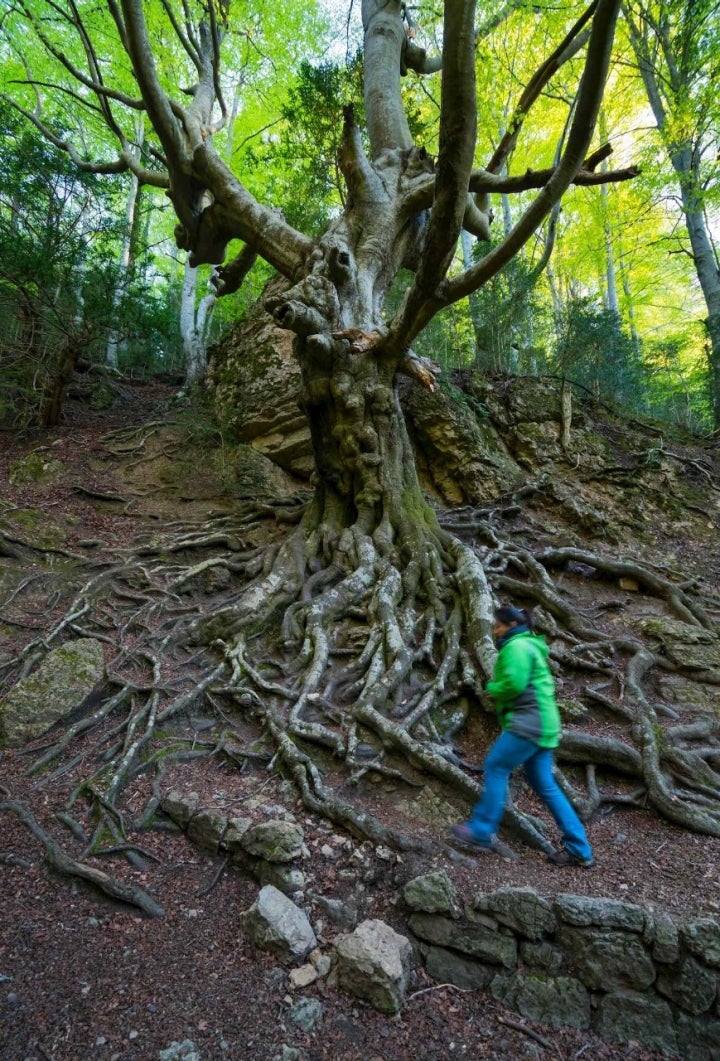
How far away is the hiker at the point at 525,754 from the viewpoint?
2920 millimetres

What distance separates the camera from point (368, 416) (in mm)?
6281

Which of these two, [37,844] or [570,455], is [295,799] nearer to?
[37,844]

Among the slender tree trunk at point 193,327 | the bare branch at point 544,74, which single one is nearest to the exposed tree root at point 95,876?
the bare branch at point 544,74

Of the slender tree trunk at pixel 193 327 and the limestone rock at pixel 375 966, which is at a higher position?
the slender tree trunk at pixel 193 327

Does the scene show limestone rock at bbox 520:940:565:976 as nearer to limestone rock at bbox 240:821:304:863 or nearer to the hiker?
the hiker

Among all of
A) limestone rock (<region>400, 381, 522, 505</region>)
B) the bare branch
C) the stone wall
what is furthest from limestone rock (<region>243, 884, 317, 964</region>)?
limestone rock (<region>400, 381, 522, 505</region>)

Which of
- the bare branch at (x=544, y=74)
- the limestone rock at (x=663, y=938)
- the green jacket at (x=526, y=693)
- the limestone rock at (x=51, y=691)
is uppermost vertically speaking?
the bare branch at (x=544, y=74)

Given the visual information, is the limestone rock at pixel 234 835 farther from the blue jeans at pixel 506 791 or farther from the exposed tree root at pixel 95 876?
the blue jeans at pixel 506 791

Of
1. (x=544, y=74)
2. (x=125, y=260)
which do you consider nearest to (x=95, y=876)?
(x=544, y=74)

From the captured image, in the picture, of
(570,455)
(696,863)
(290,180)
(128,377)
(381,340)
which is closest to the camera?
(696,863)

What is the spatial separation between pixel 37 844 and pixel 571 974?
305cm

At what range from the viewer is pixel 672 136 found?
1036 centimetres

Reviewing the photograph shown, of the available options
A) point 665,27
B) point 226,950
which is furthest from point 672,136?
point 226,950

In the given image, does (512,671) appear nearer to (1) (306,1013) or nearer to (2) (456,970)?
(2) (456,970)
